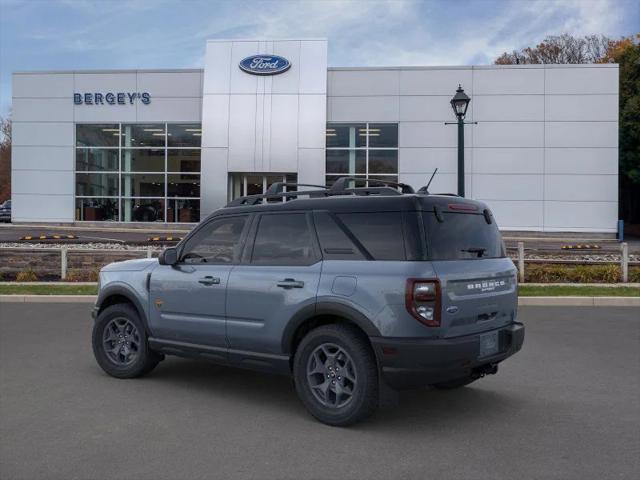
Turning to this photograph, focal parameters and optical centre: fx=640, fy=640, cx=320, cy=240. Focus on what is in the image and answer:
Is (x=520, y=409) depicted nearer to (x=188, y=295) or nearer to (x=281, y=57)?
(x=188, y=295)

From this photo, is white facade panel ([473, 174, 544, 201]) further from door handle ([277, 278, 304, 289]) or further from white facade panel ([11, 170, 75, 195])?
door handle ([277, 278, 304, 289])

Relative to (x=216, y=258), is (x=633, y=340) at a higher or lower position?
lower

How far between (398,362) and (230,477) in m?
1.42

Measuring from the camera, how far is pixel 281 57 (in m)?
30.4

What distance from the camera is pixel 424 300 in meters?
4.56

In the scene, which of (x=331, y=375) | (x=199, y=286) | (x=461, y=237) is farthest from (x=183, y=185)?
(x=461, y=237)

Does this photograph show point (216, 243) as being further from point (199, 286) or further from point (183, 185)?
point (183, 185)

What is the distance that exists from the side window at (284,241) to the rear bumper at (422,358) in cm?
99

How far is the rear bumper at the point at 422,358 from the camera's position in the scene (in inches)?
180

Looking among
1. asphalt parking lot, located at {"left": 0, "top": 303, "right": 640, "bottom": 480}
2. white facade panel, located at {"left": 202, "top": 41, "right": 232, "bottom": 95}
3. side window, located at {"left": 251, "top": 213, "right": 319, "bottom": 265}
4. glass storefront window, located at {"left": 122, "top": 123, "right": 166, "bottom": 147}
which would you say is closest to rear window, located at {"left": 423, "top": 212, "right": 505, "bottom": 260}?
side window, located at {"left": 251, "top": 213, "right": 319, "bottom": 265}

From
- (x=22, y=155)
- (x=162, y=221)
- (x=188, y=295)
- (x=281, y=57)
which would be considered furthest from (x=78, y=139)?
(x=188, y=295)

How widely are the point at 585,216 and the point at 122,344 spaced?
27076 mm

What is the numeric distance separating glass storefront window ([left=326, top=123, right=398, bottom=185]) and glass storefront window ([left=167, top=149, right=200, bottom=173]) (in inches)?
262

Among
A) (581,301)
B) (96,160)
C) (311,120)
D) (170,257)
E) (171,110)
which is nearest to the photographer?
(170,257)
